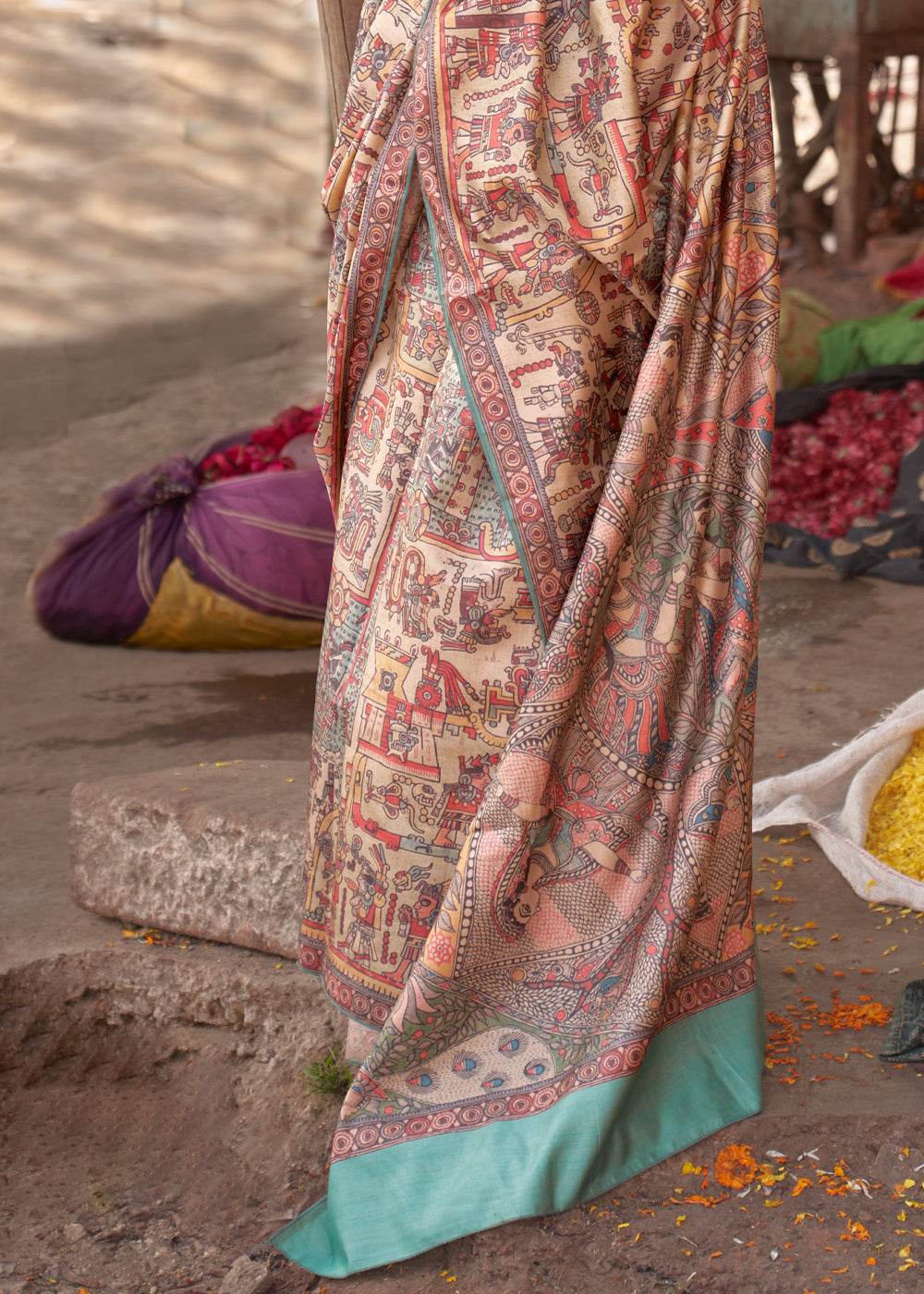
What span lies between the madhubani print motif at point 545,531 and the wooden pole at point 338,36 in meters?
0.99

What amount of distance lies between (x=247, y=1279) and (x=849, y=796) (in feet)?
5.47

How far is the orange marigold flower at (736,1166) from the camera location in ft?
6.48

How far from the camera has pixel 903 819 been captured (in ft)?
9.89

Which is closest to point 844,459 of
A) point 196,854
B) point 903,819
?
point 903,819

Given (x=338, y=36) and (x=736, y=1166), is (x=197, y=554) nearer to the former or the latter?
(x=338, y=36)

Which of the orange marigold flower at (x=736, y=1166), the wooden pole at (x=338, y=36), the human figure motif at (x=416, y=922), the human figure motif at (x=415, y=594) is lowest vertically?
the orange marigold flower at (x=736, y=1166)

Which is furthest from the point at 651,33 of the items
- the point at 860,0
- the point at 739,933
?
the point at 860,0

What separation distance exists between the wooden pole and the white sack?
182cm

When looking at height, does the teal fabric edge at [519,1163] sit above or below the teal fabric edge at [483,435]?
below

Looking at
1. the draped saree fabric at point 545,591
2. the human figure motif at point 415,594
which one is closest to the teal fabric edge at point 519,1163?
the draped saree fabric at point 545,591

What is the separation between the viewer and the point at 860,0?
24.3 ft

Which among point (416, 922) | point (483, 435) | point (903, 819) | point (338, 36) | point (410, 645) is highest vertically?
point (338, 36)

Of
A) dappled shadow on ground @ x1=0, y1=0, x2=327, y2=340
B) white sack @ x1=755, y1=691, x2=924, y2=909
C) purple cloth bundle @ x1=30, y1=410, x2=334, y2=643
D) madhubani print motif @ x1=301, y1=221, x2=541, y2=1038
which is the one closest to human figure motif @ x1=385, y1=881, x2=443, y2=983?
madhubani print motif @ x1=301, y1=221, x2=541, y2=1038

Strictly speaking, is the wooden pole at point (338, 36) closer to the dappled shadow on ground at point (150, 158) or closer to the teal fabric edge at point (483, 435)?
the teal fabric edge at point (483, 435)
